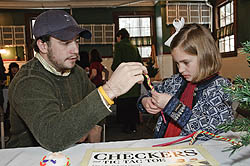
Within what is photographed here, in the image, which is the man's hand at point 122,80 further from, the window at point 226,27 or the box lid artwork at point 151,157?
the window at point 226,27

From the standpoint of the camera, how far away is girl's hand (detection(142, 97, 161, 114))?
1314mm

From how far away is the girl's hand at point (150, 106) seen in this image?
131 cm

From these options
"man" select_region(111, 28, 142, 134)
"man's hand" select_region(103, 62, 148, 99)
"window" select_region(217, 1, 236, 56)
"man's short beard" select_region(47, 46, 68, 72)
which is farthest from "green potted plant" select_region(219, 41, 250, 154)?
"window" select_region(217, 1, 236, 56)

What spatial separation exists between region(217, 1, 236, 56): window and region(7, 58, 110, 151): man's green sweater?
5297 mm

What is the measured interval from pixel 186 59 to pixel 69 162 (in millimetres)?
853

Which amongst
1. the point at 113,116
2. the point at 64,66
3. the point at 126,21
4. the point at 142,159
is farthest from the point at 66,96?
the point at 126,21

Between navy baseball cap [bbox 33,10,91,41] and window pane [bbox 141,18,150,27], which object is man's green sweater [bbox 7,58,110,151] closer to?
navy baseball cap [bbox 33,10,91,41]

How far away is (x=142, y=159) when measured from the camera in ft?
2.52

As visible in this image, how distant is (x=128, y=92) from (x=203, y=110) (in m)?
2.41

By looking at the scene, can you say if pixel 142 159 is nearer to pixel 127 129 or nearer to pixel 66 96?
pixel 66 96

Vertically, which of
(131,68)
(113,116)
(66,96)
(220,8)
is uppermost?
(220,8)

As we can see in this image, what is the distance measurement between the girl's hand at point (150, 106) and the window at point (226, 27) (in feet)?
15.5

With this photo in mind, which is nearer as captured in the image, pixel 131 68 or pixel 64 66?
pixel 131 68

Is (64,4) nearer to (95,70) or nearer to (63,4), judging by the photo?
(63,4)
